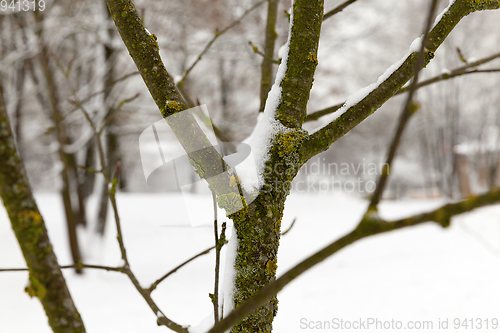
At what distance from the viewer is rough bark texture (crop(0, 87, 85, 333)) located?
714 millimetres

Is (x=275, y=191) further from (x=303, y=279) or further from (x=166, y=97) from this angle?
(x=303, y=279)

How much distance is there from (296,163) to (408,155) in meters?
21.9

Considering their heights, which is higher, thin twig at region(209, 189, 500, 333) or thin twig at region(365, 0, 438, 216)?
thin twig at region(365, 0, 438, 216)

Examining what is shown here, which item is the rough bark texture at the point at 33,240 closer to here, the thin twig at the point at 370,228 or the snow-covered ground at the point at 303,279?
the thin twig at the point at 370,228

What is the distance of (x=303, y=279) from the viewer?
16.9 ft

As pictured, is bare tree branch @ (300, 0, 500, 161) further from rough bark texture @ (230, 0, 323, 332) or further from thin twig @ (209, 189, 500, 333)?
thin twig @ (209, 189, 500, 333)

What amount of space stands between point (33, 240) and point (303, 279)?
4.90 m

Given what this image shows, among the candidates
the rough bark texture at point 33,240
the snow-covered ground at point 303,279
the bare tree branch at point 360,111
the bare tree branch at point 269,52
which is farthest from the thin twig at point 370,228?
the snow-covered ground at point 303,279

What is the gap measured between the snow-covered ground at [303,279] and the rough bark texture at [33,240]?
2.04 m

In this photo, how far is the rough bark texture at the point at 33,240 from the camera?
71cm

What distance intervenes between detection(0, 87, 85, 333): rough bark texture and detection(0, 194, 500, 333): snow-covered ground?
2.04 meters

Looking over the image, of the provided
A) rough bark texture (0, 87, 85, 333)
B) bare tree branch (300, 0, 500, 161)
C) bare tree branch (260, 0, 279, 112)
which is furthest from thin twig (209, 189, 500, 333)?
bare tree branch (260, 0, 279, 112)

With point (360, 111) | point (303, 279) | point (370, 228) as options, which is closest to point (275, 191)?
point (360, 111)

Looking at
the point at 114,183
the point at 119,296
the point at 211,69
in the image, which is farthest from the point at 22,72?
the point at 114,183
